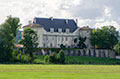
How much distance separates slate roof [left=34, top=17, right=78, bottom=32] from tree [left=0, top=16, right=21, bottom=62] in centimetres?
1687

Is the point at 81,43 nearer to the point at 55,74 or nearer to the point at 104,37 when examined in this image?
the point at 104,37

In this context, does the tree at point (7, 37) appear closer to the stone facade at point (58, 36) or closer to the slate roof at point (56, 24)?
the stone facade at point (58, 36)

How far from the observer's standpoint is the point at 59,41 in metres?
122

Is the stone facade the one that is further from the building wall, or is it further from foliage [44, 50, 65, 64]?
foliage [44, 50, 65, 64]

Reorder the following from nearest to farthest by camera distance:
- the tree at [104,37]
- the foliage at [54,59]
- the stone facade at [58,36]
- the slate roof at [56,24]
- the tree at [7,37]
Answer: the foliage at [54,59], the tree at [7,37], the tree at [104,37], the stone facade at [58,36], the slate roof at [56,24]

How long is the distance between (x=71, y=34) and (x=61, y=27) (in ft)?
12.9

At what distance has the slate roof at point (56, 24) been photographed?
118 metres

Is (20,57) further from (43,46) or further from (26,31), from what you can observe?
(43,46)

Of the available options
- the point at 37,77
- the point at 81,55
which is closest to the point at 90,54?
the point at 81,55

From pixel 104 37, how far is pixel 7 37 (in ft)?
113

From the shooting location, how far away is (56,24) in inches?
4798

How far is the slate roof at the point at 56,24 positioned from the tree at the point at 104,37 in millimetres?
8494

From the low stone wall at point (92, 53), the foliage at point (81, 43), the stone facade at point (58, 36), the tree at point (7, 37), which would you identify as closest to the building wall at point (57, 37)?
the stone facade at point (58, 36)

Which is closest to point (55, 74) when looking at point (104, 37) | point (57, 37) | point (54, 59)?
point (54, 59)
